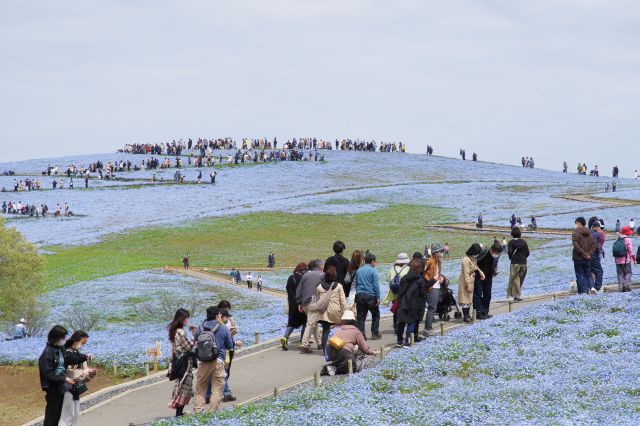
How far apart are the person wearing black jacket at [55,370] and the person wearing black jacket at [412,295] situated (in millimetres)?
9210

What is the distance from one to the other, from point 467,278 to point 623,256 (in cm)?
575

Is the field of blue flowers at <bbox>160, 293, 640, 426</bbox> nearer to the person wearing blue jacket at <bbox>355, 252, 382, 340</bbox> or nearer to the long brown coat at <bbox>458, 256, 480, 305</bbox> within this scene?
the long brown coat at <bbox>458, 256, 480, 305</bbox>

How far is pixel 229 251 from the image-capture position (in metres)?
71.0

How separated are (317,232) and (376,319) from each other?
54824 millimetres

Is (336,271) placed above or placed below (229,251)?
above

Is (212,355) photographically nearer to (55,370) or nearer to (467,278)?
(55,370)

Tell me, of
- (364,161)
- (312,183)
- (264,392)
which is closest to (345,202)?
(312,183)

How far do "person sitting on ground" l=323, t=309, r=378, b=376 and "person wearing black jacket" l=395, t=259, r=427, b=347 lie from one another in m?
2.30

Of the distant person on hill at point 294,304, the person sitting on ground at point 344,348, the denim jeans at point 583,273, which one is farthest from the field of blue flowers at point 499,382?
the distant person on hill at point 294,304

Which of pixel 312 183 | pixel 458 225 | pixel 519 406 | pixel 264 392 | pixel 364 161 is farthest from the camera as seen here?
pixel 364 161

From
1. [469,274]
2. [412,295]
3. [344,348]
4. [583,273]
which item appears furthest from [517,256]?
[344,348]

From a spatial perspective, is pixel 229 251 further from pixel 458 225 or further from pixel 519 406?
pixel 519 406

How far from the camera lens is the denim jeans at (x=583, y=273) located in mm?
26547

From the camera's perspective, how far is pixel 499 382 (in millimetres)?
17828
